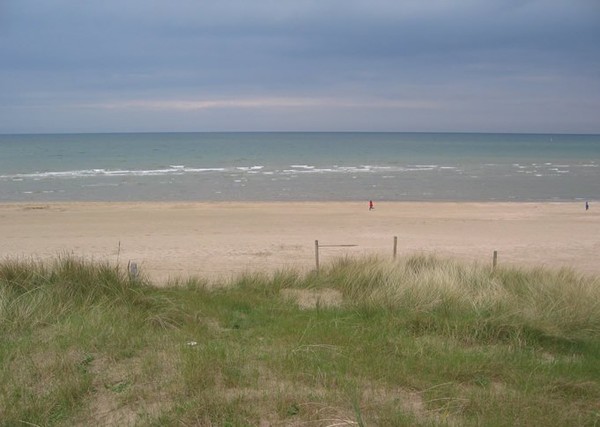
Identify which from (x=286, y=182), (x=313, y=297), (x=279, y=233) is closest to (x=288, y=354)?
(x=313, y=297)

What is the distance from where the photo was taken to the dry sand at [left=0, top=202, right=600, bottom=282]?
14.4m

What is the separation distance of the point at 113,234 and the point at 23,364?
574 inches

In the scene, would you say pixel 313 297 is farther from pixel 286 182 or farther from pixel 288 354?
pixel 286 182

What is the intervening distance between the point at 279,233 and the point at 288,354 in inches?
551

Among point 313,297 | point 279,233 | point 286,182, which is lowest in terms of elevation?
point 279,233

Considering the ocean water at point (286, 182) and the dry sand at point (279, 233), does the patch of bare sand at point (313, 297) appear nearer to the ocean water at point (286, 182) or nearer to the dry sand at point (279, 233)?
the dry sand at point (279, 233)

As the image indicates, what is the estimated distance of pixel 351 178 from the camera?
4003 cm

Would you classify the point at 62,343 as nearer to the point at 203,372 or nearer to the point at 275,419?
the point at 203,372

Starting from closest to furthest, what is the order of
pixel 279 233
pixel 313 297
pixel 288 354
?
pixel 288 354, pixel 313 297, pixel 279 233

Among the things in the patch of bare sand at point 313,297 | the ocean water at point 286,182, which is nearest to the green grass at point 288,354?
the patch of bare sand at point 313,297

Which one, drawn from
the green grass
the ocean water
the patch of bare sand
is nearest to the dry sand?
the patch of bare sand

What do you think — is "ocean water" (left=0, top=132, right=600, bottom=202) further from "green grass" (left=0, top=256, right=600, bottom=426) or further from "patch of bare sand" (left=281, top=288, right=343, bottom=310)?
"green grass" (left=0, top=256, right=600, bottom=426)

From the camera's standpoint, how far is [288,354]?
15.2 ft

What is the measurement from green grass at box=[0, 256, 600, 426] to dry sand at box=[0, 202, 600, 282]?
4538 millimetres
